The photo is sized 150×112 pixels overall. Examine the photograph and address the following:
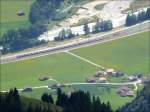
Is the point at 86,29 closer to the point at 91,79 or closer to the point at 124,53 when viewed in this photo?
the point at 124,53

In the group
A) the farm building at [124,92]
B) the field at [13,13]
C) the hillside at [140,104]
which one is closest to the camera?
the hillside at [140,104]

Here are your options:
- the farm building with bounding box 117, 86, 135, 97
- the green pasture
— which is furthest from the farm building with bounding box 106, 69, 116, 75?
the farm building with bounding box 117, 86, 135, 97

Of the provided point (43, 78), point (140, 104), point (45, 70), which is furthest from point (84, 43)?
point (140, 104)

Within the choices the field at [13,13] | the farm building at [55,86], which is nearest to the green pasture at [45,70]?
the farm building at [55,86]

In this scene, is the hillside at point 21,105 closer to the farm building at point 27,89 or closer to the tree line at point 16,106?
the tree line at point 16,106

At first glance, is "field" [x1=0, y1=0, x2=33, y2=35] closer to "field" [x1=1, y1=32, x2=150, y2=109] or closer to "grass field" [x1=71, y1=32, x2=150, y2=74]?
"field" [x1=1, y1=32, x2=150, y2=109]

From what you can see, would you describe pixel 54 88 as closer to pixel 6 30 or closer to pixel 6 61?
pixel 6 61

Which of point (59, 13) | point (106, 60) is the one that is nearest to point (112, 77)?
point (106, 60)
